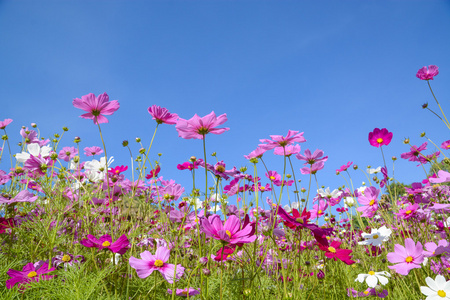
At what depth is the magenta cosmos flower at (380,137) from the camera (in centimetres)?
193

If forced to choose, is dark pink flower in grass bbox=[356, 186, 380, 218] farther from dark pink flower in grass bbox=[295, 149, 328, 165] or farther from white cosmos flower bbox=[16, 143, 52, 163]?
white cosmos flower bbox=[16, 143, 52, 163]

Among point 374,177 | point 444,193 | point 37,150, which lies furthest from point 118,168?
point 374,177

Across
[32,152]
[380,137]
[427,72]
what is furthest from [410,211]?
[32,152]

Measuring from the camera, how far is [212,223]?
0.94 meters

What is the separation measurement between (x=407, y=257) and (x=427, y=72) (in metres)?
1.34

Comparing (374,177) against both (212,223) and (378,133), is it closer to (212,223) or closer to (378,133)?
(378,133)

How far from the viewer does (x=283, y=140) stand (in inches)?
47.9

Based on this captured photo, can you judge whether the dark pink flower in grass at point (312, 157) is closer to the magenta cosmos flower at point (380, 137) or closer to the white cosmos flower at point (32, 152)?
the magenta cosmos flower at point (380, 137)

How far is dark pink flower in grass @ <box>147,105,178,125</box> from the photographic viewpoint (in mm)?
1318

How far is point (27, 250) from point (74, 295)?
3.15 ft

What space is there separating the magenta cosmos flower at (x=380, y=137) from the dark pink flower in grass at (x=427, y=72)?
45 cm

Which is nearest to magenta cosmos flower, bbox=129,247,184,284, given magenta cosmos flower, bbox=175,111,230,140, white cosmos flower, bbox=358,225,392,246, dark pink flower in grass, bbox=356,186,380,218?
magenta cosmos flower, bbox=175,111,230,140

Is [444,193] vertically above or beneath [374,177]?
beneath

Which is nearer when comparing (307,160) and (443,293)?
(443,293)
